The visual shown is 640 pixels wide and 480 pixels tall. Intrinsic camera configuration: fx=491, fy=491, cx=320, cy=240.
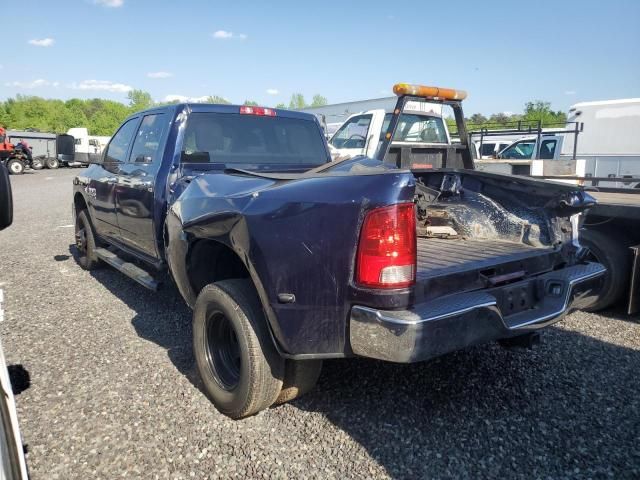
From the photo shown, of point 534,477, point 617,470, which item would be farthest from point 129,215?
point 617,470

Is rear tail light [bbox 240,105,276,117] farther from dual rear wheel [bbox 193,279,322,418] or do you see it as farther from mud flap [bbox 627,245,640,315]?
mud flap [bbox 627,245,640,315]

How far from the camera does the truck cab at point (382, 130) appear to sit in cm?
916

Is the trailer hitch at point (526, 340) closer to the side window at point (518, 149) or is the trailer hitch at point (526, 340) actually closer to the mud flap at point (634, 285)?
the mud flap at point (634, 285)

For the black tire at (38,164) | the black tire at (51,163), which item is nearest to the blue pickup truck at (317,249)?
the black tire at (38,164)

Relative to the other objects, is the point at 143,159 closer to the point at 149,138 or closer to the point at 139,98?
the point at 149,138

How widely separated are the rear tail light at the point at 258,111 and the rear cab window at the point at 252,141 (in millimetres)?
29

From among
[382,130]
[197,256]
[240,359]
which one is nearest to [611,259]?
[240,359]

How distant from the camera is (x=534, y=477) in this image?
2.35 metres

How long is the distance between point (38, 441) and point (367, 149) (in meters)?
7.37

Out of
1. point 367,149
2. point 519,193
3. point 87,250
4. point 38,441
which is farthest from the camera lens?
point 367,149

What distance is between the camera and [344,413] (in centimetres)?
293

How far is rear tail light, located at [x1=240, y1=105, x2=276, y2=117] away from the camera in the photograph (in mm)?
4387

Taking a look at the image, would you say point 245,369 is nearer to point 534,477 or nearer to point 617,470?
point 534,477

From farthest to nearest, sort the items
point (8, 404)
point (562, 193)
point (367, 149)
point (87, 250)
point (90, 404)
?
point (367, 149) → point (87, 250) → point (562, 193) → point (90, 404) → point (8, 404)
